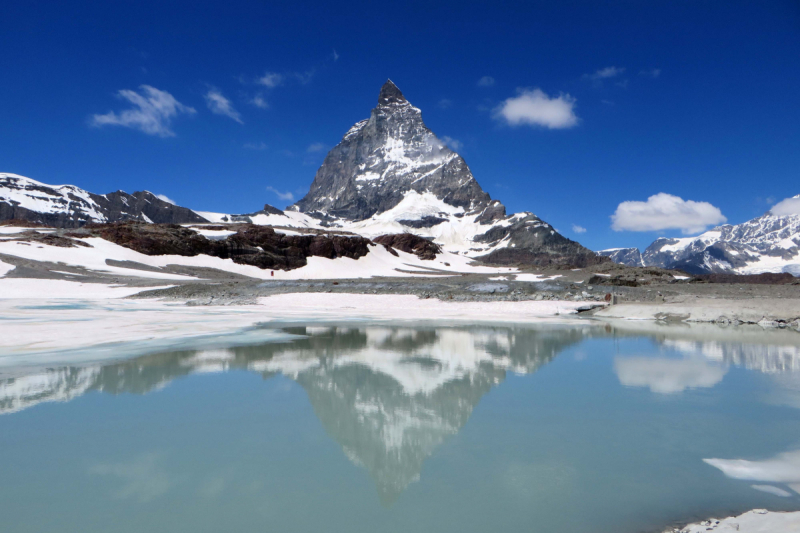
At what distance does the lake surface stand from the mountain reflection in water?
2.0 inches

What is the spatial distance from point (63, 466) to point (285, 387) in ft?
10.9

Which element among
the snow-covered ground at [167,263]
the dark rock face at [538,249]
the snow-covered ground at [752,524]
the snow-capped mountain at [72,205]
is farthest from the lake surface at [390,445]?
the snow-capped mountain at [72,205]

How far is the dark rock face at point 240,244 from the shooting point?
5537cm

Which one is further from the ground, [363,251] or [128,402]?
[363,251]

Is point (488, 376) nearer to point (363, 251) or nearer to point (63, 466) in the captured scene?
point (63, 466)

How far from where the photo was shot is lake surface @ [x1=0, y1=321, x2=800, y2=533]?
3.50 meters

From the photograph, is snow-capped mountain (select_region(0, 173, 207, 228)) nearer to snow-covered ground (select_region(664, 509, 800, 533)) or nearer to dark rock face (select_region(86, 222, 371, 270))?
dark rock face (select_region(86, 222, 371, 270))

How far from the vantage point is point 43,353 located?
A: 31.6ft

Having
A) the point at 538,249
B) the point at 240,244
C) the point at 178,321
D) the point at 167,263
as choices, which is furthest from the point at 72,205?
the point at 178,321

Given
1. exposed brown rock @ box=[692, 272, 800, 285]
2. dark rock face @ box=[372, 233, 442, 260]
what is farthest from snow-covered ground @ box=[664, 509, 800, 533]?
dark rock face @ box=[372, 233, 442, 260]

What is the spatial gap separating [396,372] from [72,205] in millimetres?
178221

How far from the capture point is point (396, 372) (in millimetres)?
8344

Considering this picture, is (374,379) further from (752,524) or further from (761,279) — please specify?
(761,279)

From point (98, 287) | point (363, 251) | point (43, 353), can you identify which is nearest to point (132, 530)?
point (43, 353)
